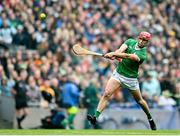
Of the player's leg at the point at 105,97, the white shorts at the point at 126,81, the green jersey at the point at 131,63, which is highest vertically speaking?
the green jersey at the point at 131,63

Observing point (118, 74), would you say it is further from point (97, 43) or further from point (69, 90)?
point (97, 43)

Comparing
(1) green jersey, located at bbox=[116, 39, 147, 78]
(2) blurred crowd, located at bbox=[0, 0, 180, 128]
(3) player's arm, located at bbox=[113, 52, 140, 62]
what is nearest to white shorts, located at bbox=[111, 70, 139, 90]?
(1) green jersey, located at bbox=[116, 39, 147, 78]

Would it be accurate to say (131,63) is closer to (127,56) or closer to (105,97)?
(127,56)

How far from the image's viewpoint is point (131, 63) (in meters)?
19.8

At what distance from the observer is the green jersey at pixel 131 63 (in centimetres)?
1959

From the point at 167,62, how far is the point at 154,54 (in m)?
0.59

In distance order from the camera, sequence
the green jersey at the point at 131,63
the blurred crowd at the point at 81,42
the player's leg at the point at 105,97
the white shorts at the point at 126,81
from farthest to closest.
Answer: the blurred crowd at the point at 81,42 < the white shorts at the point at 126,81 < the player's leg at the point at 105,97 < the green jersey at the point at 131,63

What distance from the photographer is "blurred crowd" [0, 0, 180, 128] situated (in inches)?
1027

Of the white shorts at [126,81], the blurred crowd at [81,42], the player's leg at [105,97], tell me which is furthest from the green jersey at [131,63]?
the blurred crowd at [81,42]

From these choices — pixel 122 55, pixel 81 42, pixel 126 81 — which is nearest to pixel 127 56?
pixel 122 55

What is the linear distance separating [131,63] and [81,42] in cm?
985

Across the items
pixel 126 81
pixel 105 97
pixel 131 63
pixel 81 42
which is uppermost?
pixel 81 42

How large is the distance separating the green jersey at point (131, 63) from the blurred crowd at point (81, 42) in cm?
592

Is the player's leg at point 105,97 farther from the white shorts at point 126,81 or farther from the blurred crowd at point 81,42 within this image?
the blurred crowd at point 81,42
